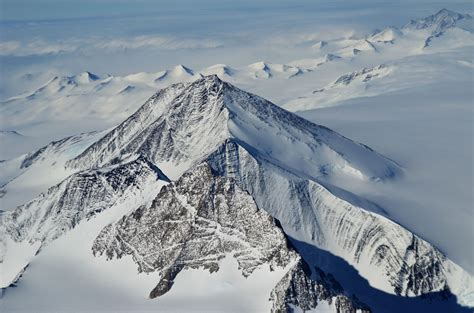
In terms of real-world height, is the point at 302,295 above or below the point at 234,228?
below

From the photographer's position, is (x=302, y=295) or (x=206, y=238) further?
(x=206, y=238)

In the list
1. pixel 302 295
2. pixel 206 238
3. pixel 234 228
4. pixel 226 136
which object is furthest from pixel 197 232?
pixel 226 136

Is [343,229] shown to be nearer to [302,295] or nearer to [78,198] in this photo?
[302,295]

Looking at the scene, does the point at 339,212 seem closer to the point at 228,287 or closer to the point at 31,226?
the point at 228,287

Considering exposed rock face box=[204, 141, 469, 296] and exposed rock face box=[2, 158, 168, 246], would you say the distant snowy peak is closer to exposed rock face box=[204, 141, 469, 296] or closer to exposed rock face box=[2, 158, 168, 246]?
exposed rock face box=[204, 141, 469, 296]

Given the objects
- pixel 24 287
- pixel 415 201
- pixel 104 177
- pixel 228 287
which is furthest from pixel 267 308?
pixel 415 201

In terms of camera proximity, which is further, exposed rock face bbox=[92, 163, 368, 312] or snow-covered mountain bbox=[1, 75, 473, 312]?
snow-covered mountain bbox=[1, 75, 473, 312]

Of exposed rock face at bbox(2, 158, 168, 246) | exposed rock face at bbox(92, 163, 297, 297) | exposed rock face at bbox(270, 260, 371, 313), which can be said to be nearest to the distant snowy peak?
exposed rock face at bbox(2, 158, 168, 246)
